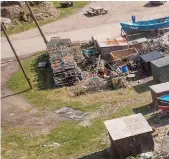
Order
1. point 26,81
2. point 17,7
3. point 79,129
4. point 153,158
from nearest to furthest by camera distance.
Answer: point 153,158 → point 79,129 → point 26,81 → point 17,7

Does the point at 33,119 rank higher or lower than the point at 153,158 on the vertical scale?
lower

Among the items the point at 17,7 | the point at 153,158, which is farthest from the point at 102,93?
the point at 17,7

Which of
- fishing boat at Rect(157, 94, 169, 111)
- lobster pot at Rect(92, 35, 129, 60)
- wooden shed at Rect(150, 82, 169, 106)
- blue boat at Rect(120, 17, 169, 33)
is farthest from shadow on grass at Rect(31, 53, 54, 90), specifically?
fishing boat at Rect(157, 94, 169, 111)

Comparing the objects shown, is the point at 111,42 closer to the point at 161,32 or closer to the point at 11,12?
the point at 161,32

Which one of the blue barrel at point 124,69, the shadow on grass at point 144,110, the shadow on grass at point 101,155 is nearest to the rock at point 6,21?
the blue barrel at point 124,69

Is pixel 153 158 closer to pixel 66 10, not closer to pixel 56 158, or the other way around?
pixel 56 158

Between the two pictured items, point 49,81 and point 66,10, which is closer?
point 49,81
